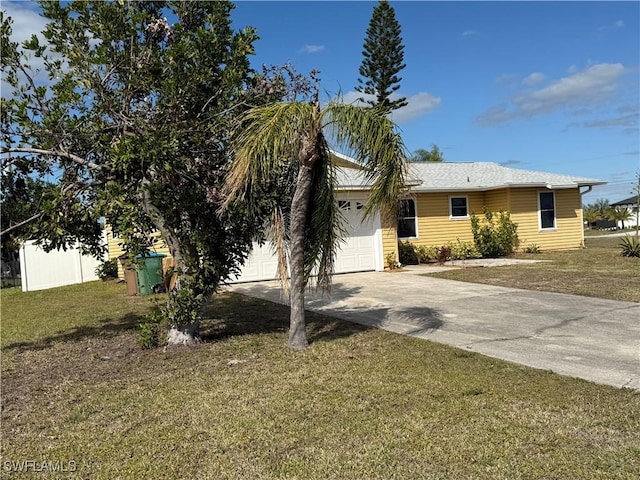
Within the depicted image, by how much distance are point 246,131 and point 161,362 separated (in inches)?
114

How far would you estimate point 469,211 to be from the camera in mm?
20094

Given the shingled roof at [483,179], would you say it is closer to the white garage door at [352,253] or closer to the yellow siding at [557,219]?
the yellow siding at [557,219]

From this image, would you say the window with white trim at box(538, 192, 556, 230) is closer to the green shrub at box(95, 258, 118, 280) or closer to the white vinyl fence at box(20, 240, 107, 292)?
the green shrub at box(95, 258, 118, 280)

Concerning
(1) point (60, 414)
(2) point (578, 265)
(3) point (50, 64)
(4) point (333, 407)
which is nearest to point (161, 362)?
(1) point (60, 414)

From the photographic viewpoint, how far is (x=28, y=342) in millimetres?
7863

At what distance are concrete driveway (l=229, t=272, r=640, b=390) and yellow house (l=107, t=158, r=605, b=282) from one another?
3.77 metres

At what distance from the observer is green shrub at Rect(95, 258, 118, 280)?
17.3m

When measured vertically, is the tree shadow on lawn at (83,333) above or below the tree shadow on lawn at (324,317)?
above

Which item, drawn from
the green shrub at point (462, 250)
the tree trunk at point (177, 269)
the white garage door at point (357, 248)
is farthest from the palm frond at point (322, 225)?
the green shrub at point (462, 250)

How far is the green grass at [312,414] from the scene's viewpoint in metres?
3.42

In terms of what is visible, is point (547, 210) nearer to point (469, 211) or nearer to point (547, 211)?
point (547, 211)

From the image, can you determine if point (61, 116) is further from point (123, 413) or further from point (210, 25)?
point (123, 413)

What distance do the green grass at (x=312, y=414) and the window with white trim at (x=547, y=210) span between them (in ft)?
52.5

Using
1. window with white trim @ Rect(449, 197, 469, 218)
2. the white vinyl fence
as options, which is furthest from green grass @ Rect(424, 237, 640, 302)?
the white vinyl fence
